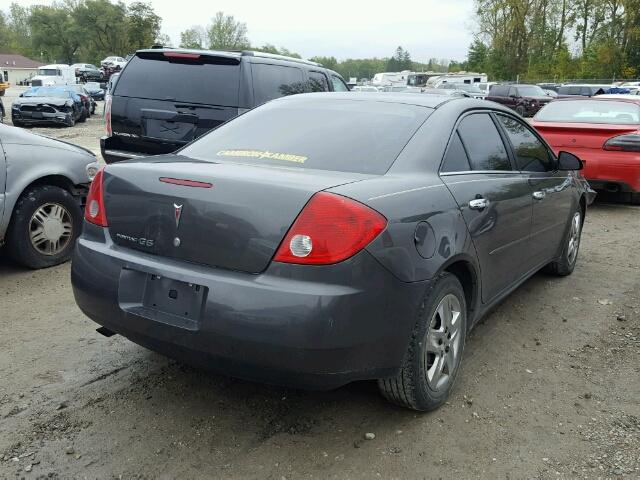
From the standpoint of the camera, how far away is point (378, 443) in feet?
9.41

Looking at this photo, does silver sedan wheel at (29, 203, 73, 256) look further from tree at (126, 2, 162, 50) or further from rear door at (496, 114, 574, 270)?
tree at (126, 2, 162, 50)

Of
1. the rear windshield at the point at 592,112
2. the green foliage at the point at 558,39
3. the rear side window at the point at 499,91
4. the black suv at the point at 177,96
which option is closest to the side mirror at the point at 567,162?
the black suv at the point at 177,96

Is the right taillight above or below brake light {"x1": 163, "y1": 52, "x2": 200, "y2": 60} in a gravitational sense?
below

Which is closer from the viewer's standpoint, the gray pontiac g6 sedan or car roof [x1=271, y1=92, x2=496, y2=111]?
the gray pontiac g6 sedan

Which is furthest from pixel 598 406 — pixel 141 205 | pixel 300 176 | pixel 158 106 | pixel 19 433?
pixel 158 106

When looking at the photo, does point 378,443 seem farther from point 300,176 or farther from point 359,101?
point 359,101

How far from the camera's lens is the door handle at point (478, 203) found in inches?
129

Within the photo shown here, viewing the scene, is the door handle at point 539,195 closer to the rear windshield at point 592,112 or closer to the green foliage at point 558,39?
the rear windshield at point 592,112

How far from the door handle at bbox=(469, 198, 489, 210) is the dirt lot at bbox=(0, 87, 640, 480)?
0.98 m

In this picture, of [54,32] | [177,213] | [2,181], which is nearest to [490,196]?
[177,213]

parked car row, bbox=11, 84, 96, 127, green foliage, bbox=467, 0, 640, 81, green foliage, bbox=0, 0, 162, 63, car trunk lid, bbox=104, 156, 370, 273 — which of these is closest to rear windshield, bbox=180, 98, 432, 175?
car trunk lid, bbox=104, 156, 370, 273

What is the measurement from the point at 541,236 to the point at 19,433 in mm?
3501

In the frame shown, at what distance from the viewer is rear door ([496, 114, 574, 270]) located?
167 inches

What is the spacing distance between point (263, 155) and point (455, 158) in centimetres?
105
